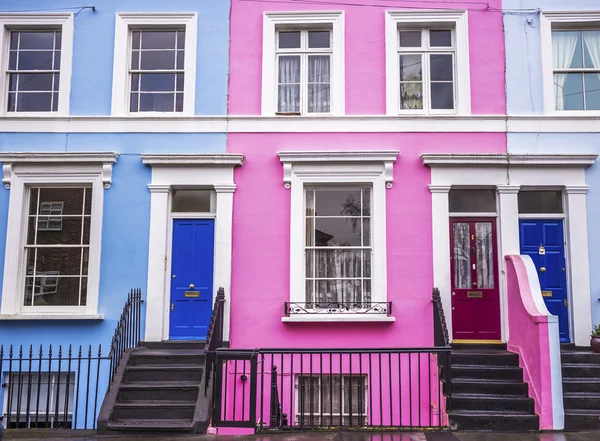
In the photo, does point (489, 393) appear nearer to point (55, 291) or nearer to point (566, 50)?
point (566, 50)

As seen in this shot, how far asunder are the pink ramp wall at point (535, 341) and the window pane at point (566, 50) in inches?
149

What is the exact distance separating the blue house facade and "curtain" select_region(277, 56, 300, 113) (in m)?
1.04

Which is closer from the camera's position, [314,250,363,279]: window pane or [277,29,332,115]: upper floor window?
[314,250,363,279]: window pane

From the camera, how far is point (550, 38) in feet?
33.8

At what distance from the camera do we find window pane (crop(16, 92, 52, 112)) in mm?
10578

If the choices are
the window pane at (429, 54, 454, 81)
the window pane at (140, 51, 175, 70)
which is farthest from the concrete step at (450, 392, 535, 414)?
the window pane at (140, 51, 175, 70)

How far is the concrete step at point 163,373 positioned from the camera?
8695 millimetres

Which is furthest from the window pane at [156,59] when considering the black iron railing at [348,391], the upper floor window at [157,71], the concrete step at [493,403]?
the concrete step at [493,403]

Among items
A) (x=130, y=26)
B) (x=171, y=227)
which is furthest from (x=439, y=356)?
(x=130, y=26)

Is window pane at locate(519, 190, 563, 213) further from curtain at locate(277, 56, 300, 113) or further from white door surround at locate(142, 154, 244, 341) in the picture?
white door surround at locate(142, 154, 244, 341)

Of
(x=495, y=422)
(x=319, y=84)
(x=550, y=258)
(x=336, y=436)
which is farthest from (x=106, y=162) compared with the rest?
(x=550, y=258)

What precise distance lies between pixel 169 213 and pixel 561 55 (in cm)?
751

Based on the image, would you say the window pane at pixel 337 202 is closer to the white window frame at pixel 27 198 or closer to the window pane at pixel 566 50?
the white window frame at pixel 27 198

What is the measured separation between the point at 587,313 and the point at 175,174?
287 inches
